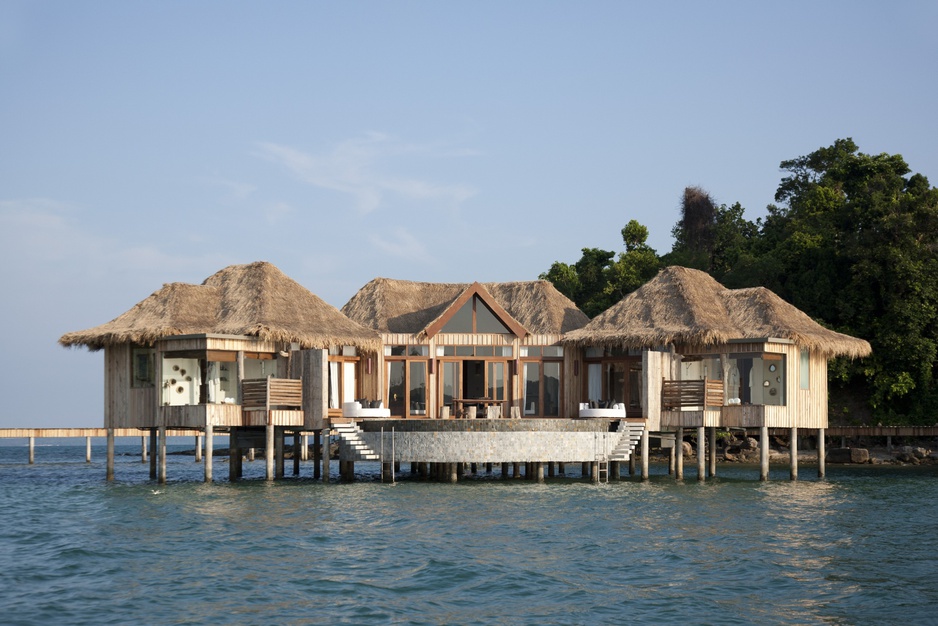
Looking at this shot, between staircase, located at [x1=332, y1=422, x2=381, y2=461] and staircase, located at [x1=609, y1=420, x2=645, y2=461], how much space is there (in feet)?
20.9

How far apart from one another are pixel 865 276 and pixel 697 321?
58.2 ft

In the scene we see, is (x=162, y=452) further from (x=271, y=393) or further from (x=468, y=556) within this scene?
(x=468, y=556)

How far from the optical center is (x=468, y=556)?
2009cm

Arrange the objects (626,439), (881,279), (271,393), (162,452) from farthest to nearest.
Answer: (881,279) → (162,452) → (626,439) → (271,393)

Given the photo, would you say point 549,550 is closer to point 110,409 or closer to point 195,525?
point 195,525

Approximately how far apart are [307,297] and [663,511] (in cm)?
1369

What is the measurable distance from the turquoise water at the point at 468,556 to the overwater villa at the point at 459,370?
5.30 feet

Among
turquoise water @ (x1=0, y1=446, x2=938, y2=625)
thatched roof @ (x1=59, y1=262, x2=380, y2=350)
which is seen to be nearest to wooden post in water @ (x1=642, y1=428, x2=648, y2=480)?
turquoise water @ (x1=0, y1=446, x2=938, y2=625)

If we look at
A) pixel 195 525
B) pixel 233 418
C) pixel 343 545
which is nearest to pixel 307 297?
pixel 233 418

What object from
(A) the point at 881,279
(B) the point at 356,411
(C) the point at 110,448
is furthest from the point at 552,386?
(A) the point at 881,279

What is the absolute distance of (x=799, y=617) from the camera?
1577cm

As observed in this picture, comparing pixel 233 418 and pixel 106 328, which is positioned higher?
pixel 106 328

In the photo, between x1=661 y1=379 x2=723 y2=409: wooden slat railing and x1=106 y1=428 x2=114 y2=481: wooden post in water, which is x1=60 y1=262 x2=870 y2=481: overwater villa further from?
x1=106 y1=428 x2=114 y2=481: wooden post in water

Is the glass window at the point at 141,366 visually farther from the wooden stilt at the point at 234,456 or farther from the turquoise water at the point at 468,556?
the turquoise water at the point at 468,556
